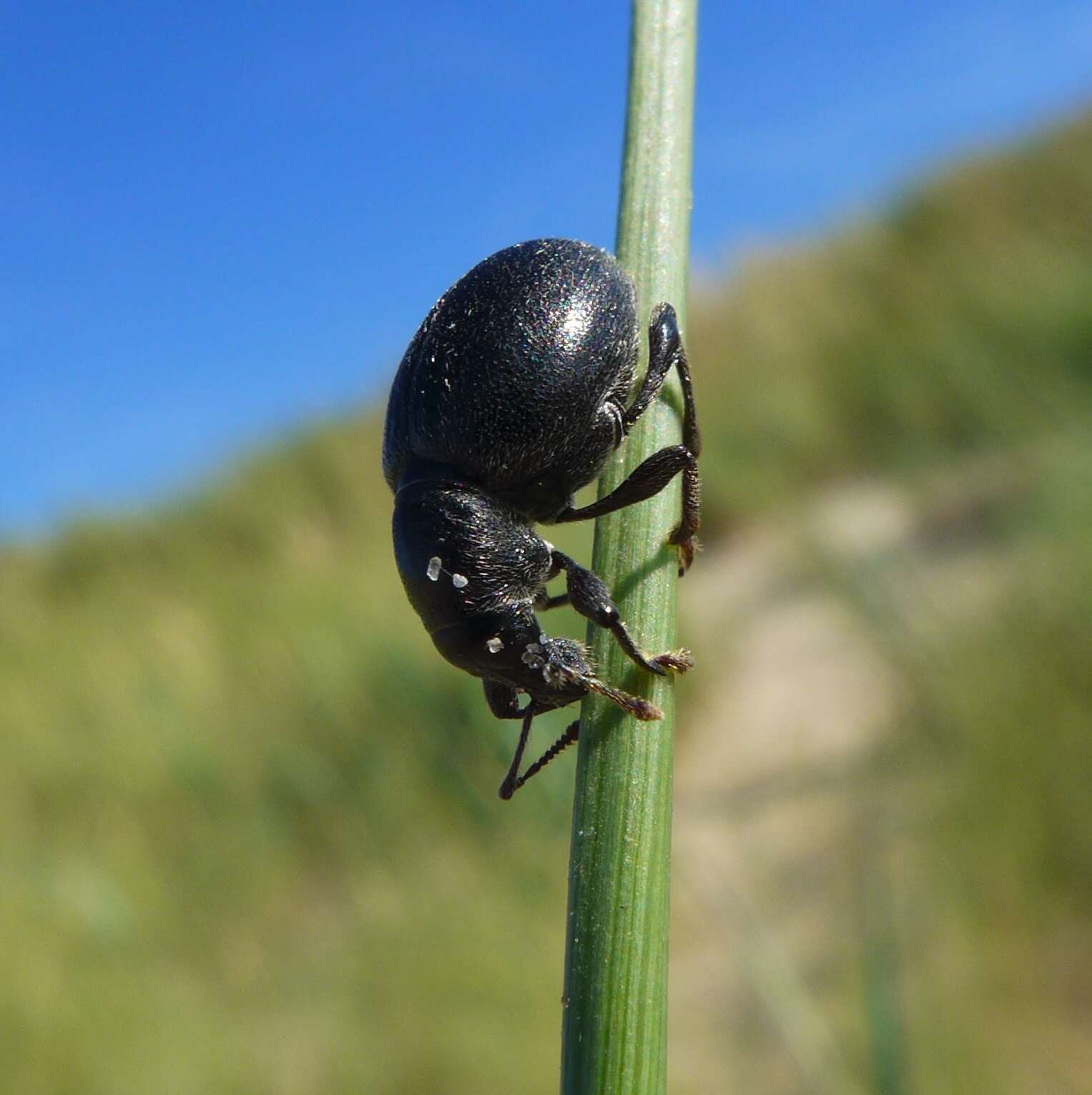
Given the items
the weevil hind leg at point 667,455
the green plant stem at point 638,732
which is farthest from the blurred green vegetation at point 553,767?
the green plant stem at point 638,732

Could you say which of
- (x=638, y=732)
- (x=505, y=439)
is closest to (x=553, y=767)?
(x=505, y=439)

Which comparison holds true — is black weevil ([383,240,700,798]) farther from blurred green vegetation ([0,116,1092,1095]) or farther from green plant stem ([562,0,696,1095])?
green plant stem ([562,0,696,1095])

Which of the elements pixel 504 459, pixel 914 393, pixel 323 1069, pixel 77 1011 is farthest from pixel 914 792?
pixel 914 393

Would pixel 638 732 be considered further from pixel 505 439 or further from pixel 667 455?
pixel 505 439

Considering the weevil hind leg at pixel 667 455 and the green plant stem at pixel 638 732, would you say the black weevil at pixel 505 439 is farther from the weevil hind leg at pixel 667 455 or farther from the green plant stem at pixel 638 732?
the green plant stem at pixel 638 732

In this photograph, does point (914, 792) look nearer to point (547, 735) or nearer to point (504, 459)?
point (547, 735)

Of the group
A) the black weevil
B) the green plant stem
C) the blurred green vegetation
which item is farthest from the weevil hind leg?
the blurred green vegetation
